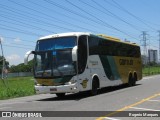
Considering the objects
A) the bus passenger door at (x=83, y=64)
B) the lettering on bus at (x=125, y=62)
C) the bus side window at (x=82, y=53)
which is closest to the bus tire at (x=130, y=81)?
the lettering on bus at (x=125, y=62)

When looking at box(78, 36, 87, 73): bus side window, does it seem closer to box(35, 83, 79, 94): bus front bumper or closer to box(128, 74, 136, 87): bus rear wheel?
box(35, 83, 79, 94): bus front bumper

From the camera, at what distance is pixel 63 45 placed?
21.4m

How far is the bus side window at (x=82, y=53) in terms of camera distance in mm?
21391

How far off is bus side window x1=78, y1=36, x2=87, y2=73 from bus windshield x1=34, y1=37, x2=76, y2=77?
457 millimetres

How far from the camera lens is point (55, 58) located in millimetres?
Answer: 21219

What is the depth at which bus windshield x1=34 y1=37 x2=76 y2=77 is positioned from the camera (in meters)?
20.9

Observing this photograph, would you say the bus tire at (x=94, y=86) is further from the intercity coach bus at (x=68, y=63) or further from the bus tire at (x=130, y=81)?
the bus tire at (x=130, y=81)

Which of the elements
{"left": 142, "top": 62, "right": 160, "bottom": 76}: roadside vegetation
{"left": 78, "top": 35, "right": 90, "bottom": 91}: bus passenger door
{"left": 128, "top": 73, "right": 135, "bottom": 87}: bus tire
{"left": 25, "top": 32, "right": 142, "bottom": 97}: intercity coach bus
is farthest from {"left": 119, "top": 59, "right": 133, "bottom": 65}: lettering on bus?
{"left": 142, "top": 62, "right": 160, "bottom": 76}: roadside vegetation

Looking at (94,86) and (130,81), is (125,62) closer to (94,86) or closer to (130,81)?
(130,81)

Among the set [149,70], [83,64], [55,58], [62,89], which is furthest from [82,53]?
[149,70]

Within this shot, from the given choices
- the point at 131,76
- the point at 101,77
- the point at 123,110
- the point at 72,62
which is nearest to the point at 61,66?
the point at 72,62

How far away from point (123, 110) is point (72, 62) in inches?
267

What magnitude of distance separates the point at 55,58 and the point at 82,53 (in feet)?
4.91

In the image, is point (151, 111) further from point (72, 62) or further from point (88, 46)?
point (88, 46)
